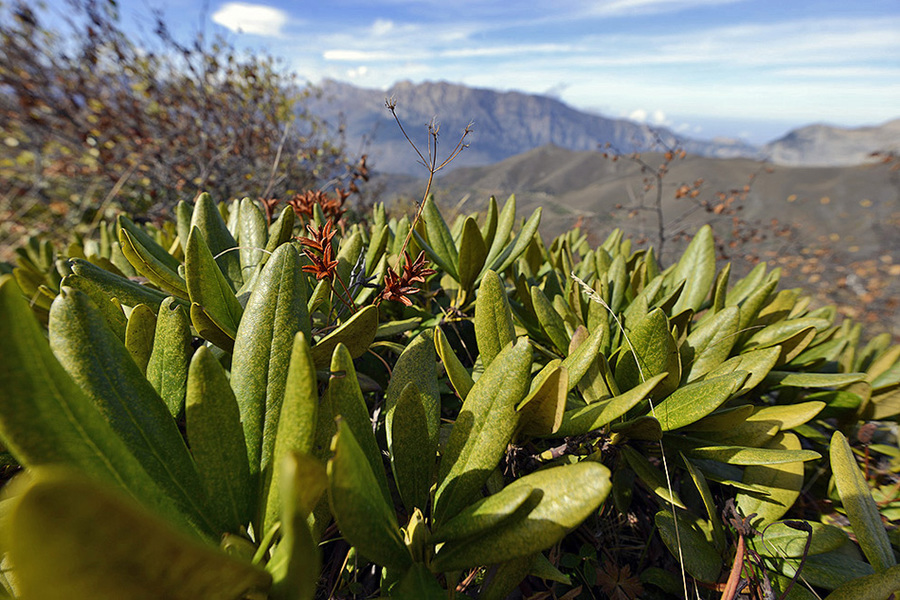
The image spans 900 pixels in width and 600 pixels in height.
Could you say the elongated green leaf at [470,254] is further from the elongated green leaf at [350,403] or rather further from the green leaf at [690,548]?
the green leaf at [690,548]

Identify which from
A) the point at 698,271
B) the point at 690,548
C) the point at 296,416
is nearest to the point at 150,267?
the point at 296,416

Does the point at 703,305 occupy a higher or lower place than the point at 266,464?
lower

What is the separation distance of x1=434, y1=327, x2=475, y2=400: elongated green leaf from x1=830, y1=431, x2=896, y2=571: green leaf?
0.77m

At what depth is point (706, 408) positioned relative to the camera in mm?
896

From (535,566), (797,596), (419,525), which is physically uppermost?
(419,525)

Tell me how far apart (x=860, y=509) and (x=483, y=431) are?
0.78 m

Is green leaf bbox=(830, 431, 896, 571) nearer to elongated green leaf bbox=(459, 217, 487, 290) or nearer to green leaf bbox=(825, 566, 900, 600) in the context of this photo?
green leaf bbox=(825, 566, 900, 600)

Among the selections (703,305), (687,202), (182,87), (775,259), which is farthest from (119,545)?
(687,202)

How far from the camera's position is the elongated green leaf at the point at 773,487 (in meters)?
1.04

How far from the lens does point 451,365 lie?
0.94m

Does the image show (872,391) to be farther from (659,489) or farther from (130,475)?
(130,475)

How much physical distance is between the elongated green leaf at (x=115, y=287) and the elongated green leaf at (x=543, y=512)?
2.86 feet

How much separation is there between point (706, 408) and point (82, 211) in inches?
235

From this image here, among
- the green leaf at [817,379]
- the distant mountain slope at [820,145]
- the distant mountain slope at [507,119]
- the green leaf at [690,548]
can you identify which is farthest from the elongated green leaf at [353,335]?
the distant mountain slope at [507,119]
